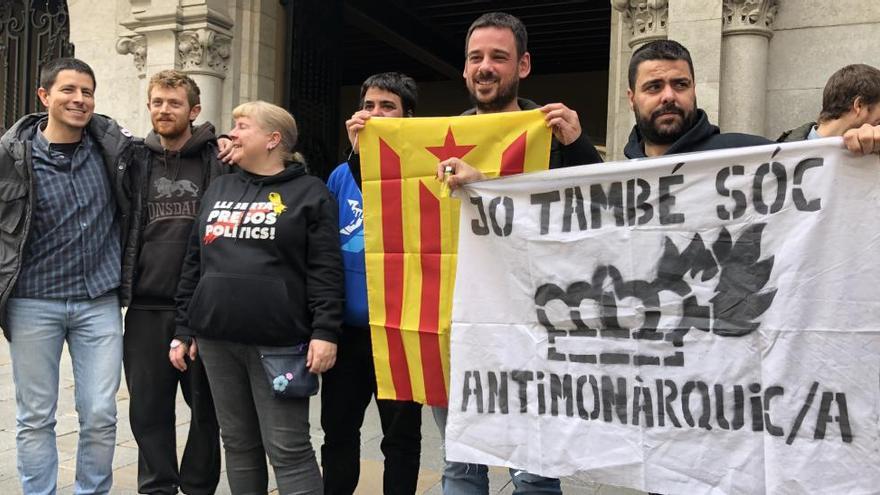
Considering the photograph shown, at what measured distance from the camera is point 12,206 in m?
3.09

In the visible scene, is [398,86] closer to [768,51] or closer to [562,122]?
[562,122]

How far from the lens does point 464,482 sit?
284 centimetres

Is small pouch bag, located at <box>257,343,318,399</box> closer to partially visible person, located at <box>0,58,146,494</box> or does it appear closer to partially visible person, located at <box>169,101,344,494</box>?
partially visible person, located at <box>169,101,344,494</box>

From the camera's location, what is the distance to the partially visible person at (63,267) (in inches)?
123

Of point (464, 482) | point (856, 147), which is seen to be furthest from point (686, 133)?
point (464, 482)

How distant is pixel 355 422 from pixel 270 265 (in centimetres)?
80

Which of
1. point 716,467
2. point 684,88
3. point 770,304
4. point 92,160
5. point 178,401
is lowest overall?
point 178,401

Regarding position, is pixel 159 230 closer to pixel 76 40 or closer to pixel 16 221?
pixel 16 221

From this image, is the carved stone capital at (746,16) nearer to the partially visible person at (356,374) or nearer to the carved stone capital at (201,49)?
the partially visible person at (356,374)

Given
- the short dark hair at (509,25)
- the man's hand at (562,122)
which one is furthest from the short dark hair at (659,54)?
the short dark hair at (509,25)

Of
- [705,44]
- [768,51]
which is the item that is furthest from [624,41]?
[768,51]

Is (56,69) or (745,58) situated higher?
(745,58)

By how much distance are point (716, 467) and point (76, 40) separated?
8059 millimetres

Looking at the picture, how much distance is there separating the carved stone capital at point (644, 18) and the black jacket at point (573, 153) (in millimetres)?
3272
